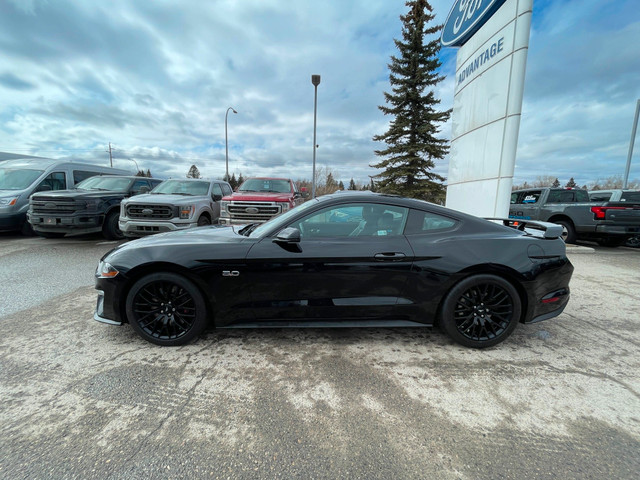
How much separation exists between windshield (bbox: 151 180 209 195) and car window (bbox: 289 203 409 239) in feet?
21.3

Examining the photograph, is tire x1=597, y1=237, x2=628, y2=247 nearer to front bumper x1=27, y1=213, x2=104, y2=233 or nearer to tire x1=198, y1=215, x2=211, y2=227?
tire x1=198, y1=215, x2=211, y2=227

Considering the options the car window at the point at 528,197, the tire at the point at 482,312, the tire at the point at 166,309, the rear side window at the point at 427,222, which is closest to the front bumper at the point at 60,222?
the tire at the point at 166,309

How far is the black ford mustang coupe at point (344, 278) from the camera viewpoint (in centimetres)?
262

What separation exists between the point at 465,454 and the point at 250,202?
6.43 metres

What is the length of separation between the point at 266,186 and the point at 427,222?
6560mm

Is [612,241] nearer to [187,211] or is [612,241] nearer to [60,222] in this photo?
[187,211]

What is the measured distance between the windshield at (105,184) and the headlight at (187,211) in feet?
10.6

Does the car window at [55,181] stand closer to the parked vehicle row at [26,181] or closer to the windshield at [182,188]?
the parked vehicle row at [26,181]

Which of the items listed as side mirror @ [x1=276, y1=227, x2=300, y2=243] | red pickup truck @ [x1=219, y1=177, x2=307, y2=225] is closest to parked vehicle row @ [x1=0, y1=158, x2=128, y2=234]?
red pickup truck @ [x1=219, y1=177, x2=307, y2=225]

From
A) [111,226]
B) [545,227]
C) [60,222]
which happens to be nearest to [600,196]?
[545,227]

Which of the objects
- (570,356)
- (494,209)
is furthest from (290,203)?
(570,356)

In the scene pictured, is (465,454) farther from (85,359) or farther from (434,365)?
(85,359)

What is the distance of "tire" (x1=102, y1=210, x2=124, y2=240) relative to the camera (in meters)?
7.98

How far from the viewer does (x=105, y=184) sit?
8.84m
